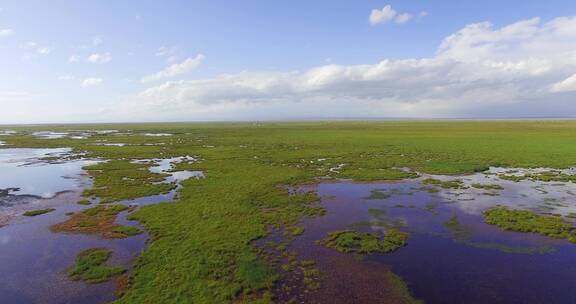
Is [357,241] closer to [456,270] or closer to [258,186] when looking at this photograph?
[456,270]

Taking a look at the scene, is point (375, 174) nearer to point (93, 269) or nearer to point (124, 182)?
point (124, 182)

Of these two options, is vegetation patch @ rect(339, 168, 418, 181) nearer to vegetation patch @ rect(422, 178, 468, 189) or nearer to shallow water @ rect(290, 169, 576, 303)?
vegetation patch @ rect(422, 178, 468, 189)

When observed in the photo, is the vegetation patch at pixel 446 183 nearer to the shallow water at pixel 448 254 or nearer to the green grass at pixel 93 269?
the shallow water at pixel 448 254

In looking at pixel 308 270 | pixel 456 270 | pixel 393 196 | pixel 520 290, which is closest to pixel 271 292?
pixel 308 270

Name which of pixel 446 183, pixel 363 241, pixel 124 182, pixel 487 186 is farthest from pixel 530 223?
pixel 124 182

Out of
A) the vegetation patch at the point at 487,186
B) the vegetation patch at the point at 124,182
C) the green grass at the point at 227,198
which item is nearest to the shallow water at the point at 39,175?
the vegetation patch at the point at 124,182

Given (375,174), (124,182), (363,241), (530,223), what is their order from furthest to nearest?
(375,174) → (124,182) → (530,223) → (363,241)
